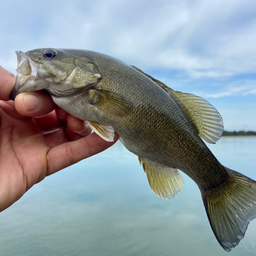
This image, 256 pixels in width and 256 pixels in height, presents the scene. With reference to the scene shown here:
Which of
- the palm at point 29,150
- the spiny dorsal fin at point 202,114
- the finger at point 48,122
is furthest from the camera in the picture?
the finger at point 48,122

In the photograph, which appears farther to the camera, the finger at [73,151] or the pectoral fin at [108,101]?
the finger at [73,151]

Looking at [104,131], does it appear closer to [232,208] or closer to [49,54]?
[49,54]

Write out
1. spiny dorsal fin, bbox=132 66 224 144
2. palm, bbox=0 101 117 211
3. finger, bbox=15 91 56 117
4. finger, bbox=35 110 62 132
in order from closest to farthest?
finger, bbox=15 91 56 117
palm, bbox=0 101 117 211
spiny dorsal fin, bbox=132 66 224 144
finger, bbox=35 110 62 132

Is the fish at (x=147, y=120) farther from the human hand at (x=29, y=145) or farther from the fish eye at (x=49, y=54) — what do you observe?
the human hand at (x=29, y=145)

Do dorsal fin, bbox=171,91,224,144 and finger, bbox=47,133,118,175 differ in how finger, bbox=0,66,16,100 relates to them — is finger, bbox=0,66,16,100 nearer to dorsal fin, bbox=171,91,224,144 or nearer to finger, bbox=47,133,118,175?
finger, bbox=47,133,118,175

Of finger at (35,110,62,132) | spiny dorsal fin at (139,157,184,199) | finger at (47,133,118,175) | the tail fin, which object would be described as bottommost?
the tail fin

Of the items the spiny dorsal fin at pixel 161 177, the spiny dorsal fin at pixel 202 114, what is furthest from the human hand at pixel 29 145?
the spiny dorsal fin at pixel 202 114

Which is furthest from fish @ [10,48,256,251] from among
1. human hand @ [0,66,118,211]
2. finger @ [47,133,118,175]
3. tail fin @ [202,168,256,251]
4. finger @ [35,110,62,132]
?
finger @ [35,110,62,132]
